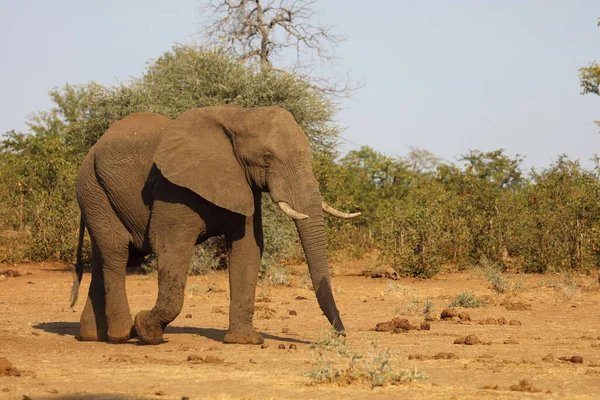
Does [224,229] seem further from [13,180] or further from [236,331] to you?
[13,180]

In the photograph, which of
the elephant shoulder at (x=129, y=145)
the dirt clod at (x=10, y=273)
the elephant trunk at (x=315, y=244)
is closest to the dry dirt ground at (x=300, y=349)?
the elephant trunk at (x=315, y=244)

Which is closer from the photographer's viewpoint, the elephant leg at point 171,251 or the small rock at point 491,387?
the small rock at point 491,387

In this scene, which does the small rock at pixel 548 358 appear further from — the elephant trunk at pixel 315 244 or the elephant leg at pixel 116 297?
the elephant leg at pixel 116 297

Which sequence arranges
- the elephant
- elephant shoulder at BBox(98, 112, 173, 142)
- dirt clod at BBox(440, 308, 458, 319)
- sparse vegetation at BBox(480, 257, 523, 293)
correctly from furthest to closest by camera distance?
sparse vegetation at BBox(480, 257, 523, 293), dirt clod at BBox(440, 308, 458, 319), elephant shoulder at BBox(98, 112, 173, 142), the elephant

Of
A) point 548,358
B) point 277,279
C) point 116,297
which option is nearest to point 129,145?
point 116,297

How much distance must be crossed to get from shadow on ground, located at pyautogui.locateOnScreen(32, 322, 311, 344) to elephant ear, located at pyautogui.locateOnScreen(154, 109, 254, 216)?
1762mm

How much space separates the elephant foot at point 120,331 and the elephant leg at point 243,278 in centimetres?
105

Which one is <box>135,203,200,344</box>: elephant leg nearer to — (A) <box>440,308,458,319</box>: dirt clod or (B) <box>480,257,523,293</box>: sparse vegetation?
(A) <box>440,308,458,319</box>: dirt clod

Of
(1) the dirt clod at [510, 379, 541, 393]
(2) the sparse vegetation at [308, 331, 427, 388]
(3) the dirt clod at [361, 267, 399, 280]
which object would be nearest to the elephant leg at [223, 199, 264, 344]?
(2) the sparse vegetation at [308, 331, 427, 388]

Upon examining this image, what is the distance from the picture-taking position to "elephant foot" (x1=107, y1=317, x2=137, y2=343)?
9.55 meters

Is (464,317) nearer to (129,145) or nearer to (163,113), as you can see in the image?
(129,145)

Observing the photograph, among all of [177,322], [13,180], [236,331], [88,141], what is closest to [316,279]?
[236,331]

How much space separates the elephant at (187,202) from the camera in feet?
28.6

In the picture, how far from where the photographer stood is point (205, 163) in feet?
29.8
